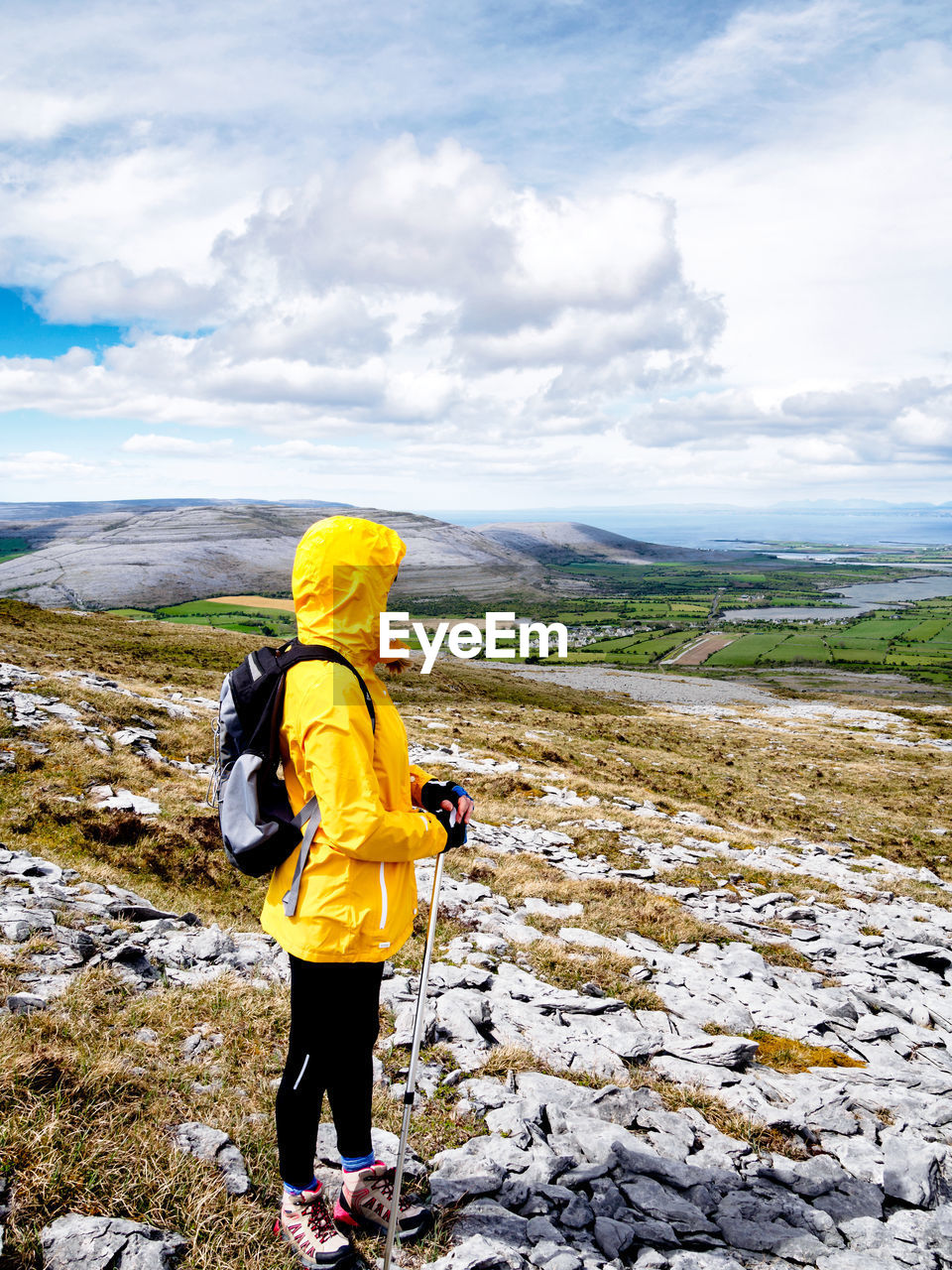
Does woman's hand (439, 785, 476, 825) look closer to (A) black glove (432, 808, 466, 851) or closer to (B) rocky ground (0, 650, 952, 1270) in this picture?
(A) black glove (432, 808, 466, 851)

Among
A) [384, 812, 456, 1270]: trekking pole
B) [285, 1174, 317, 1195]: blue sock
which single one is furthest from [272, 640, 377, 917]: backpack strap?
[285, 1174, 317, 1195]: blue sock

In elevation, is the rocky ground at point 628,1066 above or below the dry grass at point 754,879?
above

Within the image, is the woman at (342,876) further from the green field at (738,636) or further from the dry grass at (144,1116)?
the green field at (738,636)

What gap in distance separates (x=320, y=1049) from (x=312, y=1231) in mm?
1037

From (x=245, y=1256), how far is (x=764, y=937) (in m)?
9.57

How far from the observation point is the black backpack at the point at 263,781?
3.48 meters

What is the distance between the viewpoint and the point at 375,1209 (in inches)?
160

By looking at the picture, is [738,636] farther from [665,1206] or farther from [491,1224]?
[491,1224]

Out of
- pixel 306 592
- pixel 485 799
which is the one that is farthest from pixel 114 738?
pixel 306 592

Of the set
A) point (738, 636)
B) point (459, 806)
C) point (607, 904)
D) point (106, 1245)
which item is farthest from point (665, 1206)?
point (738, 636)

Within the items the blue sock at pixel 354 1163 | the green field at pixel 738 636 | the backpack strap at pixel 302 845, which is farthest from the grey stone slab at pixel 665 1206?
the green field at pixel 738 636

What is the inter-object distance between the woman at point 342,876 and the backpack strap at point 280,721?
0.04 metres

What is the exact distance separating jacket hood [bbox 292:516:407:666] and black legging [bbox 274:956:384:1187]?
1768mm

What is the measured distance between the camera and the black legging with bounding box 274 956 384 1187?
12.1ft
